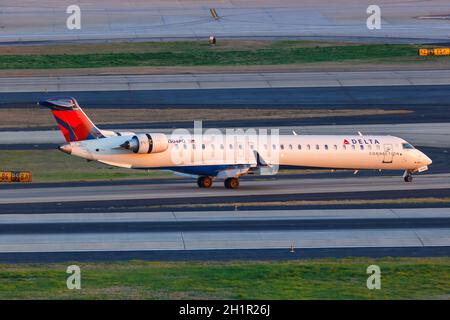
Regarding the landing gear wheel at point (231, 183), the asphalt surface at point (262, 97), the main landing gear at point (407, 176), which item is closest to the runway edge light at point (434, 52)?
the asphalt surface at point (262, 97)

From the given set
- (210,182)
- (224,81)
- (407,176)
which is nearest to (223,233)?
(210,182)

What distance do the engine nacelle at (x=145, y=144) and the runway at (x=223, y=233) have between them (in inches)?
310

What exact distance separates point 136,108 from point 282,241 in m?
Answer: 39.3

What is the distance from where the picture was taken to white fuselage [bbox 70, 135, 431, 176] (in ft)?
172

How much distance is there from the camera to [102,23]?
116m

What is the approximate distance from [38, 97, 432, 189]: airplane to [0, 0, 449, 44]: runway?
48.2m

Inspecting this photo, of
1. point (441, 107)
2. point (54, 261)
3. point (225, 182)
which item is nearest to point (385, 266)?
point (54, 261)

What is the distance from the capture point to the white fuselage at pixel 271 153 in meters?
52.5

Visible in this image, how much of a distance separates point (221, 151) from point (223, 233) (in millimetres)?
14611

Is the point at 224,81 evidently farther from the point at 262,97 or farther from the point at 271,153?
Answer: the point at 271,153

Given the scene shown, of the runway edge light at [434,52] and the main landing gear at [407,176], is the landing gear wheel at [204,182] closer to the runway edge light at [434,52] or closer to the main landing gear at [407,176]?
the main landing gear at [407,176]

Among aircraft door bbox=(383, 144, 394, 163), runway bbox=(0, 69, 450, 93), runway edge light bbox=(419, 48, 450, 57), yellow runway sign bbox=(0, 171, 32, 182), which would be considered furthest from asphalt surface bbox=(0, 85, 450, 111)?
yellow runway sign bbox=(0, 171, 32, 182)

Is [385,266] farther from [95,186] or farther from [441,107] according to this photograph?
[441,107]

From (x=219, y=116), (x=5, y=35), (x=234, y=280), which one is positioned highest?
(x=5, y=35)
